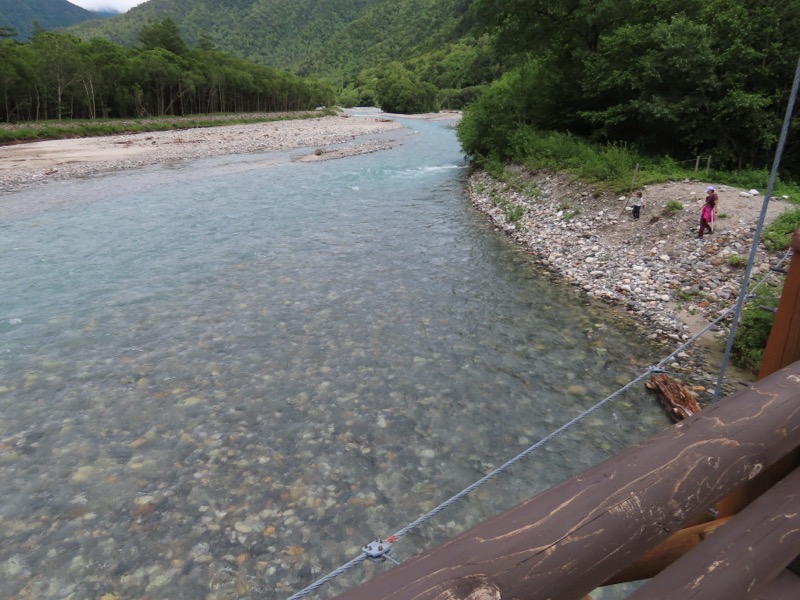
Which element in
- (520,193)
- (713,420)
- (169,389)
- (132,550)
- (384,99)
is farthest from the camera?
(384,99)

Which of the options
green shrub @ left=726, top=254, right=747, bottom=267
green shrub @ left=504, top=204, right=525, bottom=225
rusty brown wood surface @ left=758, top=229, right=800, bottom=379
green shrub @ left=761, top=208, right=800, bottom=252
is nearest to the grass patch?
green shrub @ left=761, top=208, right=800, bottom=252

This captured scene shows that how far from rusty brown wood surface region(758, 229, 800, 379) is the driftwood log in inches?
174

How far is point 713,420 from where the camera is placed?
221 centimetres

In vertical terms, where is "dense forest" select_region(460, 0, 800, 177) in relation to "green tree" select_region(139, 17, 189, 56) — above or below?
below

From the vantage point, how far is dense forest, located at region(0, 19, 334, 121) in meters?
63.8

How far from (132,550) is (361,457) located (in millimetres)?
2922

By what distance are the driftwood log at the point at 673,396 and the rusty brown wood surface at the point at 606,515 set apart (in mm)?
5449

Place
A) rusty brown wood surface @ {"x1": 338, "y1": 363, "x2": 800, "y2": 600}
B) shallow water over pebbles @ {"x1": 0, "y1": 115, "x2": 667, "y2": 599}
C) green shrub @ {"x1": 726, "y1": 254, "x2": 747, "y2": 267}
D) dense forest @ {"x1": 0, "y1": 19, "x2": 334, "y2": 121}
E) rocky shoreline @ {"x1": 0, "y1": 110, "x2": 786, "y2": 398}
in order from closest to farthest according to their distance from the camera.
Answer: rusty brown wood surface @ {"x1": 338, "y1": 363, "x2": 800, "y2": 600} → shallow water over pebbles @ {"x1": 0, "y1": 115, "x2": 667, "y2": 599} → rocky shoreline @ {"x1": 0, "y1": 110, "x2": 786, "y2": 398} → green shrub @ {"x1": 726, "y1": 254, "x2": 747, "y2": 267} → dense forest @ {"x1": 0, "y1": 19, "x2": 334, "y2": 121}

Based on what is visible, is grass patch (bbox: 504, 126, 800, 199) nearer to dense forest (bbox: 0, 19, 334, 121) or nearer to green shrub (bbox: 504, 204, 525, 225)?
green shrub (bbox: 504, 204, 525, 225)

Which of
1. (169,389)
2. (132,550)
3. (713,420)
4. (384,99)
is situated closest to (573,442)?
(713,420)

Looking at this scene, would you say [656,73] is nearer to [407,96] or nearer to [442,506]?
[442,506]

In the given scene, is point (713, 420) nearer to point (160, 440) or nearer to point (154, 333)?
point (160, 440)

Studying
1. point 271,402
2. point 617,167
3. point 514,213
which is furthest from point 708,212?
point 271,402

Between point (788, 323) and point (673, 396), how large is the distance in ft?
16.8
